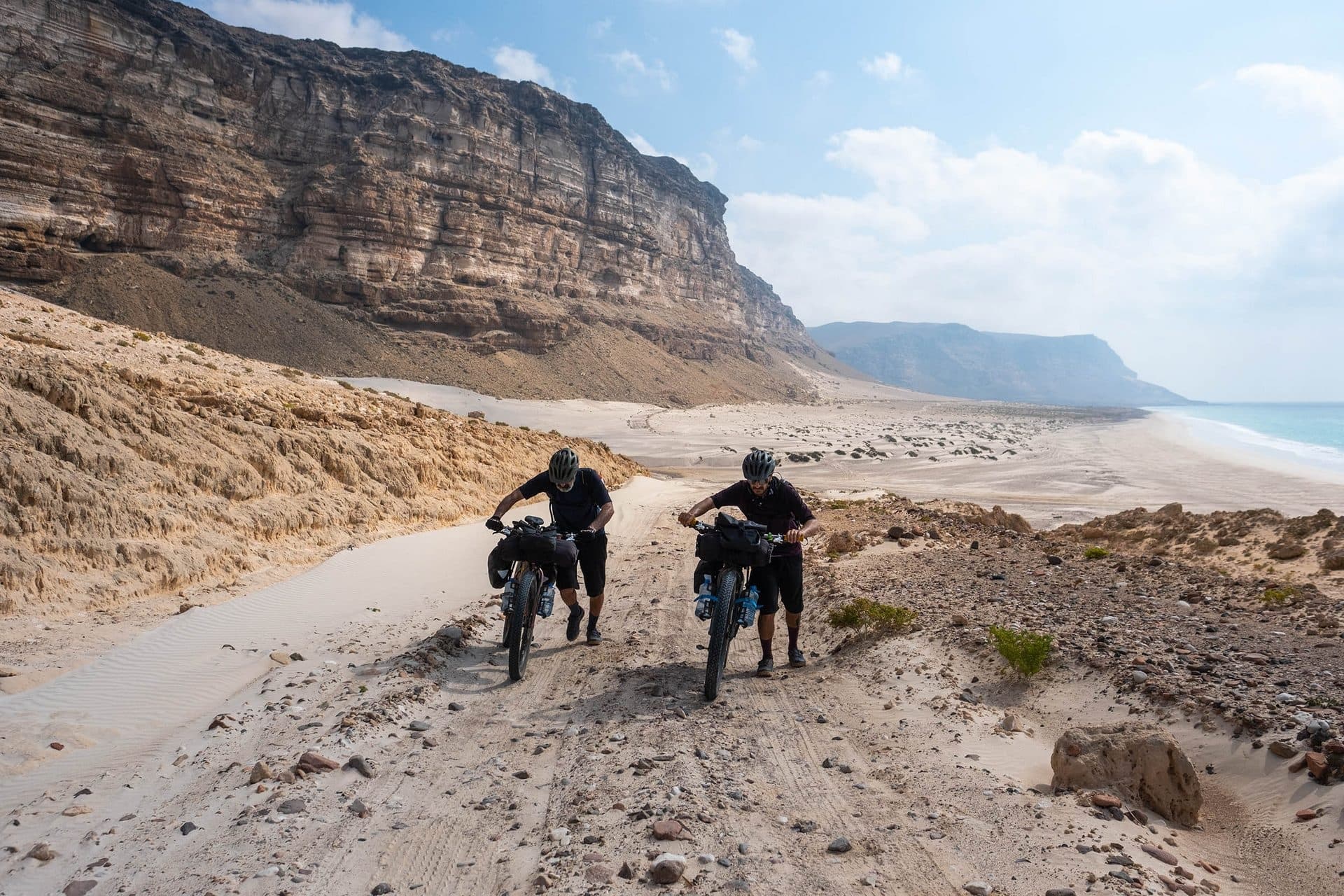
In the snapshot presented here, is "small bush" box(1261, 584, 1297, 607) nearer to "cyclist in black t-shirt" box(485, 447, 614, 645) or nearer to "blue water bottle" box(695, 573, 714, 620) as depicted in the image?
"blue water bottle" box(695, 573, 714, 620)

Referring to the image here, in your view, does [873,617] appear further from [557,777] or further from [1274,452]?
[1274,452]

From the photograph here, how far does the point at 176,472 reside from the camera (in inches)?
386

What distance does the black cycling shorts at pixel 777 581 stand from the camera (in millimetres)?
6391

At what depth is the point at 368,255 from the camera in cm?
7512

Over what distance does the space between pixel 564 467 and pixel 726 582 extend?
1845 millimetres

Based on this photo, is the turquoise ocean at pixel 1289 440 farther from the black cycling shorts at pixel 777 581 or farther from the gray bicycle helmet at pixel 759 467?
the gray bicycle helmet at pixel 759 467

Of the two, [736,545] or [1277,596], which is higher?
[736,545]

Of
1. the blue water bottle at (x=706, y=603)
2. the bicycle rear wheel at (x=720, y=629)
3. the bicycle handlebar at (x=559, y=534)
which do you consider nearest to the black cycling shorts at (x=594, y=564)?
the bicycle handlebar at (x=559, y=534)

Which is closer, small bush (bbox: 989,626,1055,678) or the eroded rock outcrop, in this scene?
the eroded rock outcrop

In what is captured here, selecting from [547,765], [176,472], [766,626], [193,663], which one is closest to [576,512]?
[766,626]

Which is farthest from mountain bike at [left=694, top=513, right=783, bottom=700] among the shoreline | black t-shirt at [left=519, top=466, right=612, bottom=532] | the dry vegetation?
the shoreline

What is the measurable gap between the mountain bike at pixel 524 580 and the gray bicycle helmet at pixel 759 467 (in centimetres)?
169

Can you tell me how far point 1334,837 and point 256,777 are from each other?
214 inches

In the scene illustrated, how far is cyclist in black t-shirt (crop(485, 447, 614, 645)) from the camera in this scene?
679 cm
